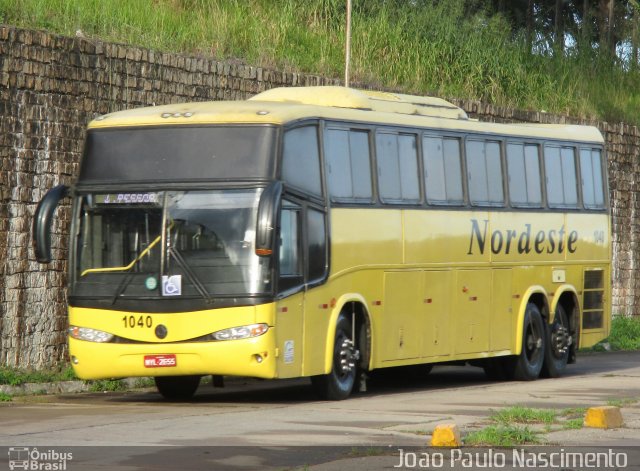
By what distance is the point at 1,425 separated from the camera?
542 inches

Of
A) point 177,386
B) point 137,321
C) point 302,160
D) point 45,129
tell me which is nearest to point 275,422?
point 137,321

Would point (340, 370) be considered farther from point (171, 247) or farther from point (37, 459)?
point (37, 459)

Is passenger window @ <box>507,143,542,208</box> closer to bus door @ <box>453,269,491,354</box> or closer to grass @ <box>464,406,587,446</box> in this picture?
bus door @ <box>453,269,491,354</box>

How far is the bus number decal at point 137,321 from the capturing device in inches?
631

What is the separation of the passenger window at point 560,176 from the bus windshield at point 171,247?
714 centimetres

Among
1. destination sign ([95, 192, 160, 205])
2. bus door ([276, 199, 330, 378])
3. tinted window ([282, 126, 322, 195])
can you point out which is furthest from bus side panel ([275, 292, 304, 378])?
destination sign ([95, 192, 160, 205])

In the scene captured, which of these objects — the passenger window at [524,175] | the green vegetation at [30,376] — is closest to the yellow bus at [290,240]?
the passenger window at [524,175]

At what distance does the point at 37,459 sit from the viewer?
36.3 feet

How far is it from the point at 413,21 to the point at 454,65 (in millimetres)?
1497

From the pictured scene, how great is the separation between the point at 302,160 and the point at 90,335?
2802 mm

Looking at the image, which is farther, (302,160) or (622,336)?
(622,336)

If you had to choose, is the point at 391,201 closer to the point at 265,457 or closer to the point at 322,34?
the point at 265,457

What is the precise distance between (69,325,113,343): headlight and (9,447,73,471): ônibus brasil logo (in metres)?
4.49

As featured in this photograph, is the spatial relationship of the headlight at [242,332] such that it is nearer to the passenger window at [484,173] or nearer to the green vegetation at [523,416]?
the green vegetation at [523,416]
